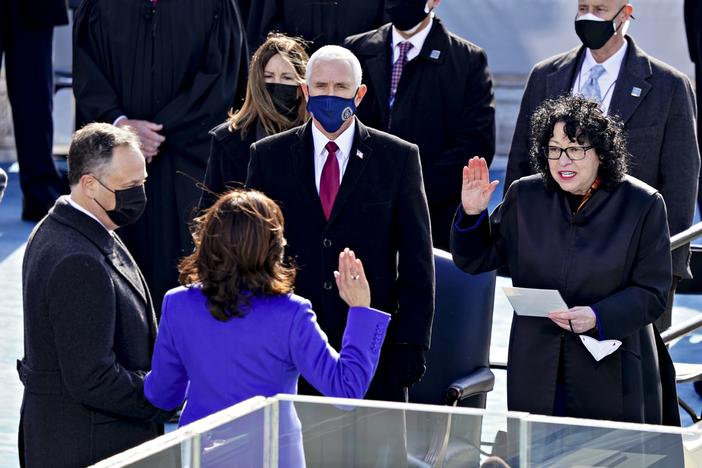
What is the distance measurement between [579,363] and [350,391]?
1.13 metres

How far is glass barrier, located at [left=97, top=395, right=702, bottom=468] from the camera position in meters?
3.51

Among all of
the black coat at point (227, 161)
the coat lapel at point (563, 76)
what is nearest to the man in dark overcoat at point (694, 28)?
the coat lapel at point (563, 76)

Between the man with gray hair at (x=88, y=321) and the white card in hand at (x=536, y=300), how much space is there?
1186mm

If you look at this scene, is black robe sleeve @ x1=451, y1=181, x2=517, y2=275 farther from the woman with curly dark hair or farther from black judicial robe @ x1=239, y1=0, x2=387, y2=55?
black judicial robe @ x1=239, y1=0, x2=387, y2=55

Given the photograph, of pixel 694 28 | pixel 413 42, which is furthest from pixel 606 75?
pixel 694 28

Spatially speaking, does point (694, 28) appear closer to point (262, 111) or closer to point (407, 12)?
point (407, 12)

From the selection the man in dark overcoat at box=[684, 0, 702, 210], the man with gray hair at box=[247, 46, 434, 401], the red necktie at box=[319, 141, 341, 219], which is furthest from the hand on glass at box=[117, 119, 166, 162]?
the man in dark overcoat at box=[684, 0, 702, 210]

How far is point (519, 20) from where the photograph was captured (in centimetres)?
1377

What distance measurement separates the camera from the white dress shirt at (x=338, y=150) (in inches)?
205

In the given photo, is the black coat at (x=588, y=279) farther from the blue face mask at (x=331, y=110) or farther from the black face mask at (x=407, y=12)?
the black face mask at (x=407, y=12)

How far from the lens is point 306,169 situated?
17.0ft

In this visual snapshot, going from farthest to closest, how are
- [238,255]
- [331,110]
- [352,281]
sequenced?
[331,110], [352,281], [238,255]

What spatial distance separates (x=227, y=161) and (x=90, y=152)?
128cm

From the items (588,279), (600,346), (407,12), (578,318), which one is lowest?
(600,346)
